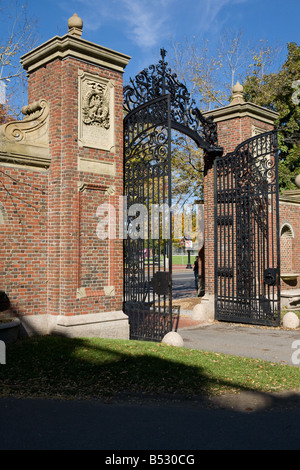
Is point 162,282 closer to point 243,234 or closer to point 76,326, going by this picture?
point 76,326

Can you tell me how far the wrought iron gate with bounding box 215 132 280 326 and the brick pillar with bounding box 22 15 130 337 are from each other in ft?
13.7

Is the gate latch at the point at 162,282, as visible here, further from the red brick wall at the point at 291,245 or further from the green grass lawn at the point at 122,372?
the red brick wall at the point at 291,245

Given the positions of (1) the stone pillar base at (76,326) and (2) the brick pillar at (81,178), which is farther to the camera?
(2) the brick pillar at (81,178)

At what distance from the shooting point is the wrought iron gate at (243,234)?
11430 millimetres

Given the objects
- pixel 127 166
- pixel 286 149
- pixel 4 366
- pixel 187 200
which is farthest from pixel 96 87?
pixel 286 149

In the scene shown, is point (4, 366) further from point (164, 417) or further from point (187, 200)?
point (187, 200)

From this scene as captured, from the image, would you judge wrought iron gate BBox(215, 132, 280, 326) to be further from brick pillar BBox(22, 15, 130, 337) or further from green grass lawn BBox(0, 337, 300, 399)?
green grass lawn BBox(0, 337, 300, 399)

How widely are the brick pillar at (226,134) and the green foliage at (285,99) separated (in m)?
9.80

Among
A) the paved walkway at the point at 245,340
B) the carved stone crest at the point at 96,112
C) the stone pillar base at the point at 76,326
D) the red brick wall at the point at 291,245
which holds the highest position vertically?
the carved stone crest at the point at 96,112

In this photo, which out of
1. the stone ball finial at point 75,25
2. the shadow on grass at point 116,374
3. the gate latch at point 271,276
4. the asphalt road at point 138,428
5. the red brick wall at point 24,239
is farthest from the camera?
the gate latch at point 271,276

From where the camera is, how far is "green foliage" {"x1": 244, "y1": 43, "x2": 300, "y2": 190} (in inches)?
868

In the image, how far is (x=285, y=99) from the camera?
76.5ft

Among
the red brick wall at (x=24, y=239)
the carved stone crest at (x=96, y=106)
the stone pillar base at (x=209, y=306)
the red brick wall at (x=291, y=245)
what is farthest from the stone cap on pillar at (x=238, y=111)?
the red brick wall at (x=24, y=239)

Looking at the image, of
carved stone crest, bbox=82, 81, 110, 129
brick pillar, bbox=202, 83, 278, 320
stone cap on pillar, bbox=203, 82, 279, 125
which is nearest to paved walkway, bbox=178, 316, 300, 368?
brick pillar, bbox=202, 83, 278, 320
